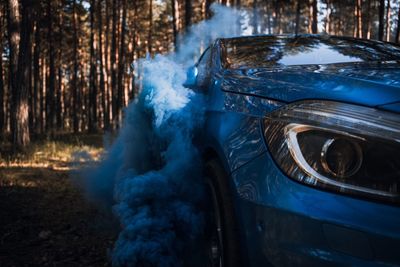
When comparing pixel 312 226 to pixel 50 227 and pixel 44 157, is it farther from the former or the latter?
pixel 44 157

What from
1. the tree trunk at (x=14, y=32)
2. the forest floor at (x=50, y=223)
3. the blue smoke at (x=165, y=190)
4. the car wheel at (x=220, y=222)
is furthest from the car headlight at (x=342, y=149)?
the tree trunk at (x=14, y=32)

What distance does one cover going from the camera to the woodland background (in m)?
10.6

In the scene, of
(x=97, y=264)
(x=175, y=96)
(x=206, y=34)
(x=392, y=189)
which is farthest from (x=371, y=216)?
(x=206, y=34)

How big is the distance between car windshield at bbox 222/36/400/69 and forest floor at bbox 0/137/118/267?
5.50ft

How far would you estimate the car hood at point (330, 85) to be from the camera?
1639 millimetres

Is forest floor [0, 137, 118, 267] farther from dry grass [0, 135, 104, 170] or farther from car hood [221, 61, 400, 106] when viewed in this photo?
car hood [221, 61, 400, 106]

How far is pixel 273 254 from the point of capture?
165 centimetres

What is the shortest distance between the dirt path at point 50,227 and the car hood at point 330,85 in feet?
5.80

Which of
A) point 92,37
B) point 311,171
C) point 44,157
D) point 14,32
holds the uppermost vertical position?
point 92,37

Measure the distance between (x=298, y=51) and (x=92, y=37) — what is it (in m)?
21.6

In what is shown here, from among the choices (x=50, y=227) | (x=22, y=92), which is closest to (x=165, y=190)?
(x=50, y=227)

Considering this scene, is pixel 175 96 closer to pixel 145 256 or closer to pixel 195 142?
pixel 195 142

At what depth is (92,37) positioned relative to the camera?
23.4 meters

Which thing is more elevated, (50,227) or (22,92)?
(22,92)
